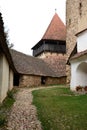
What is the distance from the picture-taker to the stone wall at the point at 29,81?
27.2m

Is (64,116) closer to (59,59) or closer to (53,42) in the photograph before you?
(59,59)

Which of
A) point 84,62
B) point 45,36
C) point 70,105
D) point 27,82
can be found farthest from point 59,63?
point 70,105

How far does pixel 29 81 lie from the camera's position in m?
27.9

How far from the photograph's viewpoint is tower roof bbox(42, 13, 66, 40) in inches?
1590

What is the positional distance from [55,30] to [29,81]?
15.4 m

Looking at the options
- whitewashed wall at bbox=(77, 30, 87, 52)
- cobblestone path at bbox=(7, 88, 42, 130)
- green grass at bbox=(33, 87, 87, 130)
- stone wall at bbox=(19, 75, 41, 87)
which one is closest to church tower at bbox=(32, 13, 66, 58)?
stone wall at bbox=(19, 75, 41, 87)

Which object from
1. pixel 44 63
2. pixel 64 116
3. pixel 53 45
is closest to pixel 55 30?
pixel 53 45

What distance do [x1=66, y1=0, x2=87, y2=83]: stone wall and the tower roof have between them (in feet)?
29.6

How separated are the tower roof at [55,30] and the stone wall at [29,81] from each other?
12098 millimetres

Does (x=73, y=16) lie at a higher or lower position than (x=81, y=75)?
higher

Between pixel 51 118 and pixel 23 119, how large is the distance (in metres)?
0.95

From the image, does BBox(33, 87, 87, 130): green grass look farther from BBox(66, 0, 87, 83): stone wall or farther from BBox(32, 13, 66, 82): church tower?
BBox(32, 13, 66, 82): church tower

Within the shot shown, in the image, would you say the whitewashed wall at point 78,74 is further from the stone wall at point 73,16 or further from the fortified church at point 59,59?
the stone wall at point 73,16

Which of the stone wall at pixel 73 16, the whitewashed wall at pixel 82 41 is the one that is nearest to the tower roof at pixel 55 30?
the stone wall at pixel 73 16
